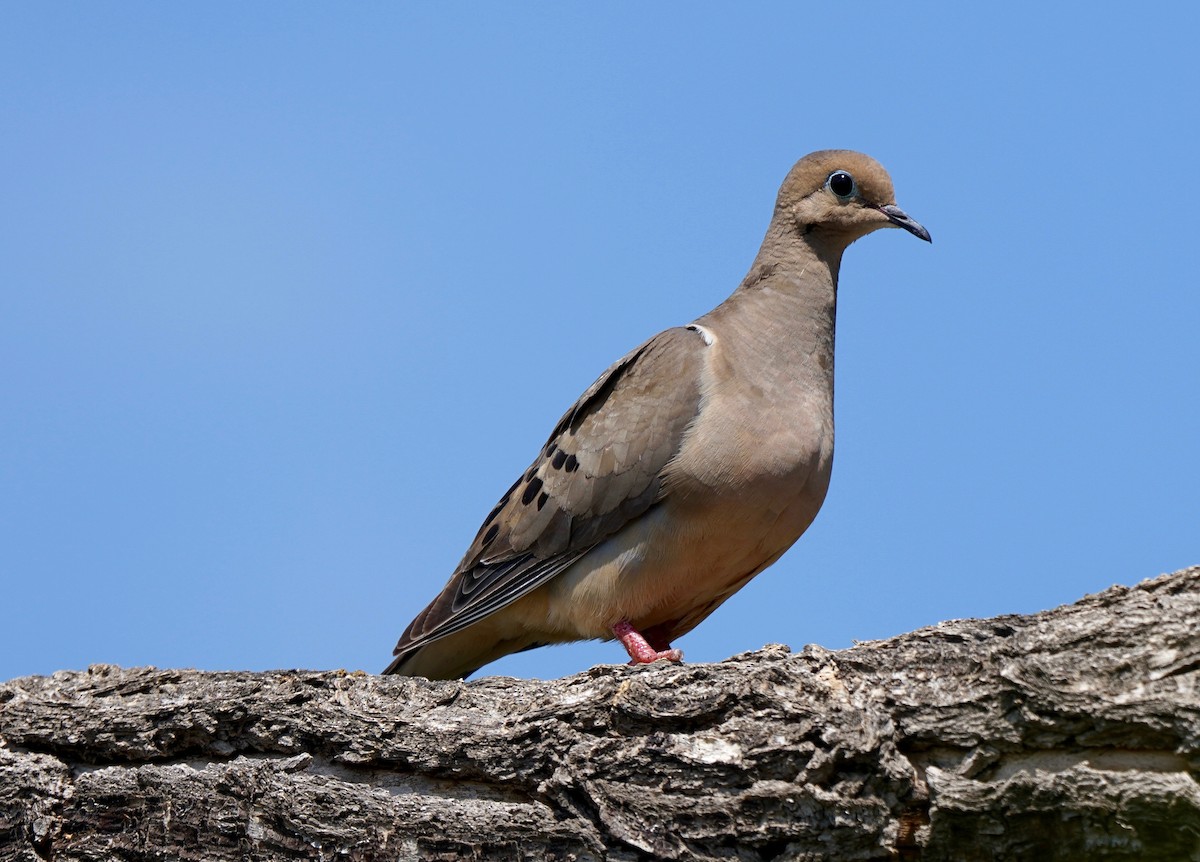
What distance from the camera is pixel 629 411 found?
5.94 m

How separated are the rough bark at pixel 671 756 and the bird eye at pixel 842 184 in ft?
9.07

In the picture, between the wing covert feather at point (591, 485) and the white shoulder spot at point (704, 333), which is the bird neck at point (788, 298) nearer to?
the white shoulder spot at point (704, 333)

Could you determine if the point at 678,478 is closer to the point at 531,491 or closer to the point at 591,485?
the point at 591,485

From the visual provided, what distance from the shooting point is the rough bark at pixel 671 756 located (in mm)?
3619

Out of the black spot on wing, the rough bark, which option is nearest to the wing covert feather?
the black spot on wing

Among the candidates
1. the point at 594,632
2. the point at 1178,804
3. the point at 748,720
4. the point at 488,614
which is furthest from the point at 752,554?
the point at 1178,804

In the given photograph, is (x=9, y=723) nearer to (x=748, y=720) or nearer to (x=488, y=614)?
(x=488, y=614)

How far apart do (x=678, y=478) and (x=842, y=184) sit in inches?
69.9

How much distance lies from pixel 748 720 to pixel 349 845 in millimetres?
1306

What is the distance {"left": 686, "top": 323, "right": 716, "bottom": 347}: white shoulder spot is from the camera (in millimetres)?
6047

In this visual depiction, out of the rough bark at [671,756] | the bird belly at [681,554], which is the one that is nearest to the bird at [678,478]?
the bird belly at [681,554]

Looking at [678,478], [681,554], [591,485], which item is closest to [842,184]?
[678,478]

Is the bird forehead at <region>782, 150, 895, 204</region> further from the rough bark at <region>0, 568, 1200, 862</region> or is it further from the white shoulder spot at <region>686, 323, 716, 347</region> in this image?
the rough bark at <region>0, 568, 1200, 862</region>

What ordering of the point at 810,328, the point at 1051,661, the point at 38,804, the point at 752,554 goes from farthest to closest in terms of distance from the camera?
the point at 810,328 → the point at 752,554 → the point at 38,804 → the point at 1051,661
